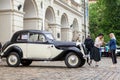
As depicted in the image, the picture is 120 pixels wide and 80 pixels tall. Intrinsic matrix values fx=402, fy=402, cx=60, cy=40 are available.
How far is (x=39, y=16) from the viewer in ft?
119

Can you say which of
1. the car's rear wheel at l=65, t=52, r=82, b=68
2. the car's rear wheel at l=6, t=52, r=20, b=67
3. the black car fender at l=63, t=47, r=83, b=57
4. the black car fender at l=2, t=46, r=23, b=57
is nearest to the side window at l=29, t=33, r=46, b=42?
the black car fender at l=2, t=46, r=23, b=57

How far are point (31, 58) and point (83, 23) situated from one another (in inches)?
1752

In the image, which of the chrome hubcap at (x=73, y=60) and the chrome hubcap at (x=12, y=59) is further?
the chrome hubcap at (x=12, y=59)

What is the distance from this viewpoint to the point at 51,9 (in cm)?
4138

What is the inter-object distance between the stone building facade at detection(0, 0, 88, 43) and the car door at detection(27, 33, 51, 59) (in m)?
4.97

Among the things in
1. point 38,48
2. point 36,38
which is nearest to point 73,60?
point 38,48

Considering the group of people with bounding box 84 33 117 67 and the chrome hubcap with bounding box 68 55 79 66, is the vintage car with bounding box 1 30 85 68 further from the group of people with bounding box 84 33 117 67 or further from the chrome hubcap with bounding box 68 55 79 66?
the group of people with bounding box 84 33 117 67

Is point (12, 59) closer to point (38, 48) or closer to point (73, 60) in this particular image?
point (38, 48)

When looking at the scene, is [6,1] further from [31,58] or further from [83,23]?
[83,23]

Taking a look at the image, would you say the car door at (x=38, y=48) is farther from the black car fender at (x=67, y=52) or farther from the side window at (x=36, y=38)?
the black car fender at (x=67, y=52)

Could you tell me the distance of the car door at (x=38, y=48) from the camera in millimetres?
18500

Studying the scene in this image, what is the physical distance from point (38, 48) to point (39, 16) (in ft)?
58.5

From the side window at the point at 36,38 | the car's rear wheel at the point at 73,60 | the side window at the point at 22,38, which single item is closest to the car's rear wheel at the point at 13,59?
the side window at the point at 22,38

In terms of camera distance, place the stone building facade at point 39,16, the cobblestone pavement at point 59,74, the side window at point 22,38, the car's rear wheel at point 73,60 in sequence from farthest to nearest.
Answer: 1. the stone building facade at point 39,16
2. the side window at point 22,38
3. the car's rear wheel at point 73,60
4. the cobblestone pavement at point 59,74
